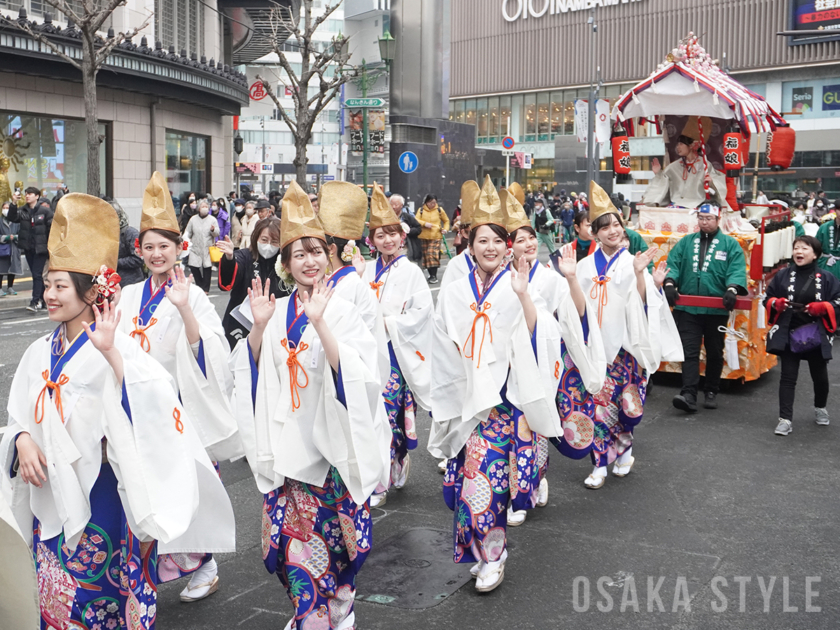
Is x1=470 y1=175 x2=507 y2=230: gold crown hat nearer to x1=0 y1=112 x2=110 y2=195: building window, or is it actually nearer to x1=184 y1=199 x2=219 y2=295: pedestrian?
x1=184 y1=199 x2=219 y2=295: pedestrian

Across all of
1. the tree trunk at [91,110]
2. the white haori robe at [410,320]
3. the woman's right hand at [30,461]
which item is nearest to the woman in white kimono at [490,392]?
the white haori robe at [410,320]

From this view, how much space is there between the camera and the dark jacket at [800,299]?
24.3ft

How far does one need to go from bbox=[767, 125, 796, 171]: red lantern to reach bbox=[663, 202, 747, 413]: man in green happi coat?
274 cm

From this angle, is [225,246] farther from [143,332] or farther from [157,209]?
[143,332]

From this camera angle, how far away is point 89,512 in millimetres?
3152

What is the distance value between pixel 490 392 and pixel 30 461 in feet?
7.09

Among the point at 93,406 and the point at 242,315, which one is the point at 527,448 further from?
the point at 93,406

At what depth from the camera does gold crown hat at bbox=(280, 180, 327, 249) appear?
149 inches

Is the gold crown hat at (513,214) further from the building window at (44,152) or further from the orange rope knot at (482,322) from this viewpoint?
the building window at (44,152)

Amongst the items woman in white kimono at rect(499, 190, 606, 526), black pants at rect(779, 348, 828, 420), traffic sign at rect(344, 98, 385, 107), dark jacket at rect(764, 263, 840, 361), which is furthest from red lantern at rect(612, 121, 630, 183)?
traffic sign at rect(344, 98, 385, 107)

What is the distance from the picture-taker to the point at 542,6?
54.2 m

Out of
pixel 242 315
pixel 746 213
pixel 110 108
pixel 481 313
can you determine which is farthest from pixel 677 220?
pixel 110 108

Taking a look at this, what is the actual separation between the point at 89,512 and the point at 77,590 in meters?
0.27

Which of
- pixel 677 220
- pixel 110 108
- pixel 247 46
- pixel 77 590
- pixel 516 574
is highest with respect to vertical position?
pixel 247 46
